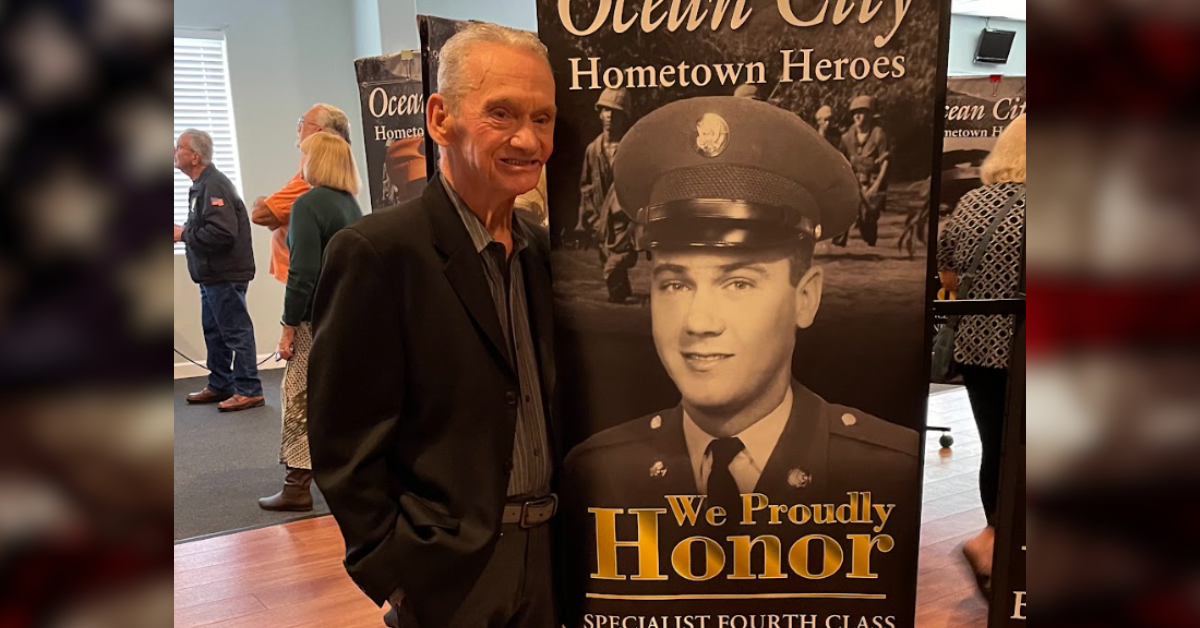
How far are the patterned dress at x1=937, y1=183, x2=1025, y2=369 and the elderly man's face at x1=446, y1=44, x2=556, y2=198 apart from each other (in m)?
1.45

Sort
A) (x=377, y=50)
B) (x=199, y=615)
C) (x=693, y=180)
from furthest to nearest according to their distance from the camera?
(x=377, y=50) < (x=199, y=615) < (x=693, y=180)

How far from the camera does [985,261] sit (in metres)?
2.35

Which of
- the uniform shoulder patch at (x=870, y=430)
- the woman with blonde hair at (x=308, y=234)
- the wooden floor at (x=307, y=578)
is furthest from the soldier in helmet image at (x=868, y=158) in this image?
the woman with blonde hair at (x=308, y=234)

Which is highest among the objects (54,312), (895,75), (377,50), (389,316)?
(377,50)

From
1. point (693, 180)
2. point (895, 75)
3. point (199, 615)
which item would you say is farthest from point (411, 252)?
point (199, 615)

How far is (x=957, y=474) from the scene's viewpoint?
3.91m

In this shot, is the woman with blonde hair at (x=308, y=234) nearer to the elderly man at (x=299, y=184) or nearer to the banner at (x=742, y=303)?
the elderly man at (x=299, y=184)

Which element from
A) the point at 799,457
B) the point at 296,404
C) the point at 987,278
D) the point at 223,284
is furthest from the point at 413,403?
the point at 223,284

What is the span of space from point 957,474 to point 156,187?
424 cm

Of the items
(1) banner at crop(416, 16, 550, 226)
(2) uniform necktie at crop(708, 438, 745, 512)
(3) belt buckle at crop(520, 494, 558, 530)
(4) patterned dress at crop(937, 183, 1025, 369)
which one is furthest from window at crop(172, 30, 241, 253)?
(2) uniform necktie at crop(708, 438, 745, 512)

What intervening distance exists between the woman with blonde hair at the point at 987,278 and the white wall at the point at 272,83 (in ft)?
18.3

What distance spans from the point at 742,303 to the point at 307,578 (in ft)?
7.32

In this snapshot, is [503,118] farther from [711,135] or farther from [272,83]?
[272,83]

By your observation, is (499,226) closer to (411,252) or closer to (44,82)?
(411,252)
